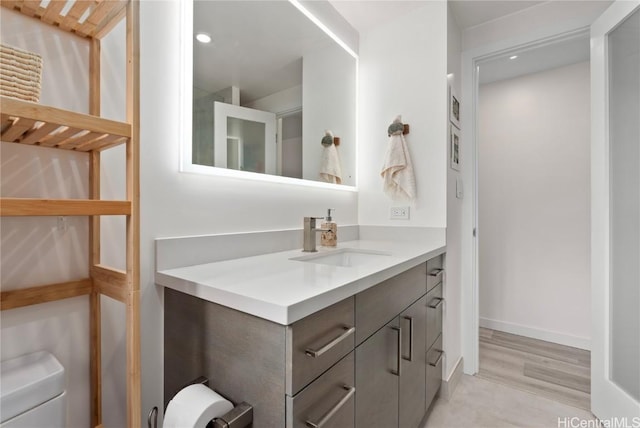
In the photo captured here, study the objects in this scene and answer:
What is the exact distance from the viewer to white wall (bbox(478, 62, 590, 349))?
98.3 inches

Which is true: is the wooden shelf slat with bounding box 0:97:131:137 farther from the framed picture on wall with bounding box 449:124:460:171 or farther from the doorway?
the doorway

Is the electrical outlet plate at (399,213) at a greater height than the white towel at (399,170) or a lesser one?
lesser

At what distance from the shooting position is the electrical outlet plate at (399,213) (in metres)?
1.96

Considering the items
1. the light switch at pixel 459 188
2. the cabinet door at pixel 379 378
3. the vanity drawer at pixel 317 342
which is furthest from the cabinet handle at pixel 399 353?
the light switch at pixel 459 188

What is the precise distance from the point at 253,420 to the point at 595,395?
1.99m

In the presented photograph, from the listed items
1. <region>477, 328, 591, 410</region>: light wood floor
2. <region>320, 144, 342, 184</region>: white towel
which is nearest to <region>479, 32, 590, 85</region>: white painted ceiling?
<region>320, 144, 342, 184</region>: white towel

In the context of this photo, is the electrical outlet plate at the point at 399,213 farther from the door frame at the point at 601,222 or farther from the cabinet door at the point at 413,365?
the door frame at the point at 601,222

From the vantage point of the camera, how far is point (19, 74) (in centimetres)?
67

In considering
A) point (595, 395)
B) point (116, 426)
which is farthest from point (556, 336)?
point (116, 426)

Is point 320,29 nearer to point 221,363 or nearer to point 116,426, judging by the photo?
point 221,363

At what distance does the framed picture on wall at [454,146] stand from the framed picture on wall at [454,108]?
4 centimetres

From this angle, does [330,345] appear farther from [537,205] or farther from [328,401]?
[537,205]

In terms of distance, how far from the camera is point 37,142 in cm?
81

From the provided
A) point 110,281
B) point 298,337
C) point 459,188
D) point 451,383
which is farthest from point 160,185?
point 451,383
